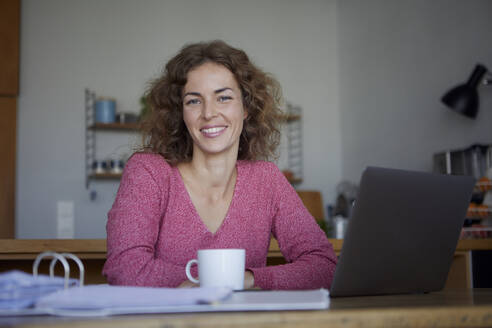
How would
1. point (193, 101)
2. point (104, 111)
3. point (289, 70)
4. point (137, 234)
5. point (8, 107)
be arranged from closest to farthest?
point (137, 234) → point (193, 101) → point (8, 107) → point (104, 111) → point (289, 70)

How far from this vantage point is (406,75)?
12.3 ft

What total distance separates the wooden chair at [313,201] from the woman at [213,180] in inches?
91.1

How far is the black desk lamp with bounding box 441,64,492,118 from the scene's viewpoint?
2898 millimetres

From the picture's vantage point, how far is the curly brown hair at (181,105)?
169cm

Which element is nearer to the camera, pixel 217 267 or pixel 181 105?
pixel 217 267

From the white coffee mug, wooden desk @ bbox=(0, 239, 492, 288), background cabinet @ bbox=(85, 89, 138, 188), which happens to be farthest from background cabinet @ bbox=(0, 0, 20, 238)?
the white coffee mug

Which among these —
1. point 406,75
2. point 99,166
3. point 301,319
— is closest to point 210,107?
point 301,319

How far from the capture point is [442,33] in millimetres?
3375

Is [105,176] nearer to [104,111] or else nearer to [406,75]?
[104,111]

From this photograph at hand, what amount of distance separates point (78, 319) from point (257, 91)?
51.2 inches

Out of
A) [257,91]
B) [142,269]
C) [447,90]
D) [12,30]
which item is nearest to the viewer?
[142,269]

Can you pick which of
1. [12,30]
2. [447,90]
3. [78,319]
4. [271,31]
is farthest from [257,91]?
[271,31]

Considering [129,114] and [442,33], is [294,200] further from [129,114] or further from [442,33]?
[129,114]

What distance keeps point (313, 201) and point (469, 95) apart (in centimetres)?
162
